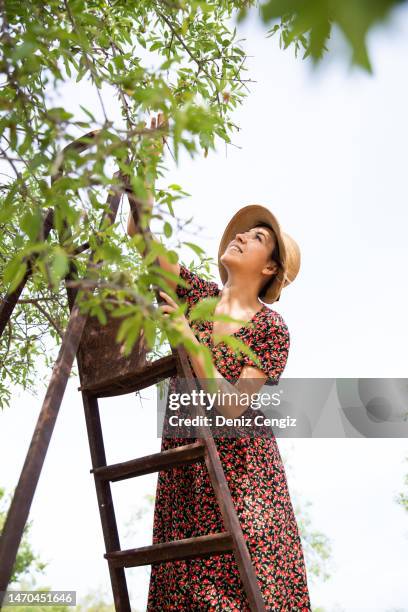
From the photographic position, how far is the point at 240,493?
2.26m

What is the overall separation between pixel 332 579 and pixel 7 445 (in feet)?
25.6

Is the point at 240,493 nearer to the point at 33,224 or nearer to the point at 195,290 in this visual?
the point at 195,290

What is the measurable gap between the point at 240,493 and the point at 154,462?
0.39m

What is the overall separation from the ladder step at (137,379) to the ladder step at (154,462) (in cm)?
23

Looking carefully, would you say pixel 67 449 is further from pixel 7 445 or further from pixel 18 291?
pixel 18 291

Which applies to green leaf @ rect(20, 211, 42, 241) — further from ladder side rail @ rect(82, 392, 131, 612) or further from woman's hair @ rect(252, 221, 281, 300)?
woman's hair @ rect(252, 221, 281, 300)

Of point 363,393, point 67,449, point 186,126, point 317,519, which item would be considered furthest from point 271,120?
point 317,519

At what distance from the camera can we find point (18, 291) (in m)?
2.15

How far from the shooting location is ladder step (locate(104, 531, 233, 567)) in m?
1.88

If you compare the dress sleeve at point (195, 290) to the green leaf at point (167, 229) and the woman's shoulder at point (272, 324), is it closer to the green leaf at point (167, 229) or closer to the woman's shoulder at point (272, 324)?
the woman's shoulder at point (272, 324)

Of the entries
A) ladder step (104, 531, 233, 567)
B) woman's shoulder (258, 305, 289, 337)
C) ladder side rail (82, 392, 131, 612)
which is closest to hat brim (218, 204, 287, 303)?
woman's shoulder (258, 305, 289, 337)

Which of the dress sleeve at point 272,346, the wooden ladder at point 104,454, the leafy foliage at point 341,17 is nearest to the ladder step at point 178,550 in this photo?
the wooden ladder at point 104,454

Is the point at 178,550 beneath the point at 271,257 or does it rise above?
→ beneath

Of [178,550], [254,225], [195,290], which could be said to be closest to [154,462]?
[178,550]
